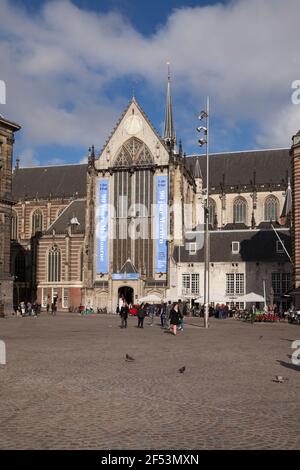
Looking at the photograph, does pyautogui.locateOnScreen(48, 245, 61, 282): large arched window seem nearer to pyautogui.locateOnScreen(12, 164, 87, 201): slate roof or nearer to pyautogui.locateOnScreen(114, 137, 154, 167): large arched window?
pyautogui.locateOnScreen(114, 137, 154, 167): large arched window

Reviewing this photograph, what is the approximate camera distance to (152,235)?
204 feet

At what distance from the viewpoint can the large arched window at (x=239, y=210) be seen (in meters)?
75.0

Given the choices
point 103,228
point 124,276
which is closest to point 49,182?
point 103,228

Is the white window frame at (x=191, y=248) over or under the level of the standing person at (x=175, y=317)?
over

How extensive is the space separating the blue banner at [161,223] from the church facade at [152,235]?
109mm

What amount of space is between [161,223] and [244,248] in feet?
31.6

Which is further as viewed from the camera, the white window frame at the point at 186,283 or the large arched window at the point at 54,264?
the large arched window at the point at 54,264

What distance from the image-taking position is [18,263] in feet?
250

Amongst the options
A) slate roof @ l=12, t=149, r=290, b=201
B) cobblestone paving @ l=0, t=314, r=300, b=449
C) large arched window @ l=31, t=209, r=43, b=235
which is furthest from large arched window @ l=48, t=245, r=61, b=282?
cobblestone paving @ l=0, t=314, r=300, b=449

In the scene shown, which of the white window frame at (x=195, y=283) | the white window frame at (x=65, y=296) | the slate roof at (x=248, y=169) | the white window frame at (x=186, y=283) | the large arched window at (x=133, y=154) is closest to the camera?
the white window frame at (x=195, y=283)

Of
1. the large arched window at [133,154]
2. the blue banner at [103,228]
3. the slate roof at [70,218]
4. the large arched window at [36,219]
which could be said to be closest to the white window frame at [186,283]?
the blue banner at [103,228]

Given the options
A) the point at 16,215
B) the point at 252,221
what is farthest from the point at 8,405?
the point at 16,215

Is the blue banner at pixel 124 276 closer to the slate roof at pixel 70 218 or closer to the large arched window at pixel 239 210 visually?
the slate roof at pixel 70 218
